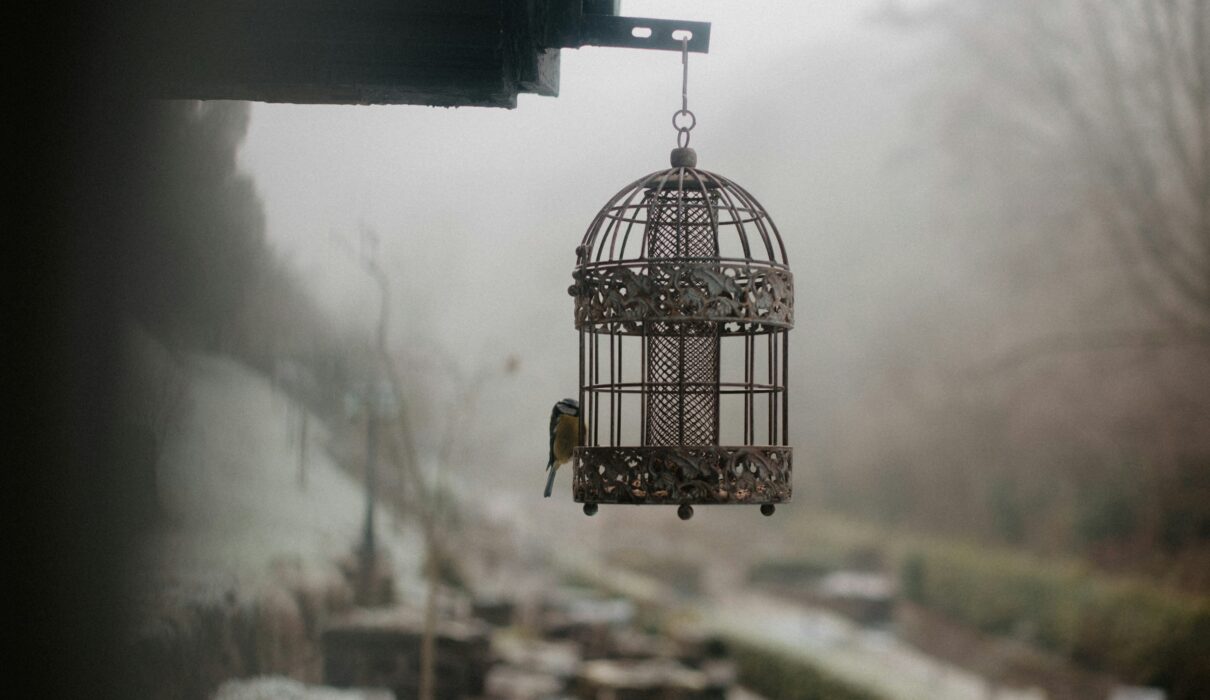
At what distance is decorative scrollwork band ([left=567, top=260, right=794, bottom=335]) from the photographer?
211 cm

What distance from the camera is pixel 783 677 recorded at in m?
7.65

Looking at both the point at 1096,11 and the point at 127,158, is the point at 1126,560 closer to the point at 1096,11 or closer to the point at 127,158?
the point at 1096,11

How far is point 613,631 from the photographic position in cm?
887

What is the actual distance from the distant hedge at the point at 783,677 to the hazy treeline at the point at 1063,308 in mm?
2372

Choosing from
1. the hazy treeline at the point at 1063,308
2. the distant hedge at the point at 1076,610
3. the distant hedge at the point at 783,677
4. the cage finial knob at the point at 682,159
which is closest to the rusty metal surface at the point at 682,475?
the cage finial knob at the point at 682,159

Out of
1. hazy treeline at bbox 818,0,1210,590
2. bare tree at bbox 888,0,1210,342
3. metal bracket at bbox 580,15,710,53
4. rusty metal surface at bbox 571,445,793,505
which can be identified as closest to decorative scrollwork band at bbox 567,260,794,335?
rusty metal surface at bbox 571,445,793,505

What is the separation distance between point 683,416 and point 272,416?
267cm

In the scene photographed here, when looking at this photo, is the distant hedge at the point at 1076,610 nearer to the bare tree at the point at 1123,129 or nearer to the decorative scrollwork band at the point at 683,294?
the bare tree at the point at 1123,129

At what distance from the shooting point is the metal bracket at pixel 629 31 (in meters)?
2.10

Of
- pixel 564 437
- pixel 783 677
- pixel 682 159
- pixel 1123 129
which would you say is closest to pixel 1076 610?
pixel 783 677

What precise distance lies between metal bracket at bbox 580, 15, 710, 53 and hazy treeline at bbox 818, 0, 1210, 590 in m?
7.38

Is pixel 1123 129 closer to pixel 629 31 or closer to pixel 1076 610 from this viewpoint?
pixel 1076 610

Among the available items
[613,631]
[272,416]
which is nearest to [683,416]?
[272,416]

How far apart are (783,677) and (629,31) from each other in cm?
629
